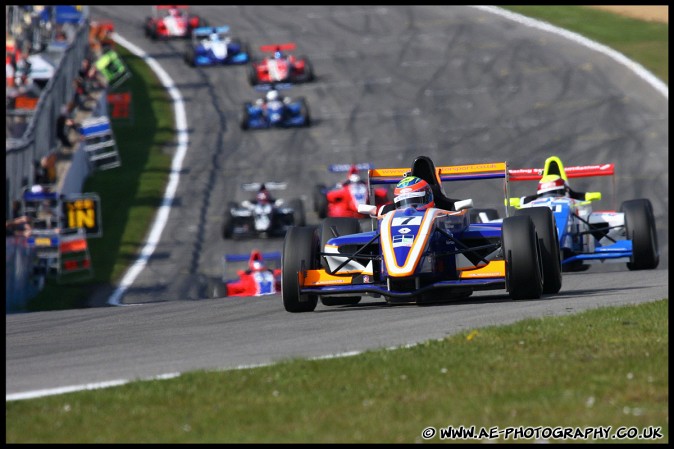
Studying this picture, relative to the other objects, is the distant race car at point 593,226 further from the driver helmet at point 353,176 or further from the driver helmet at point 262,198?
the driver helmet at point 353,176

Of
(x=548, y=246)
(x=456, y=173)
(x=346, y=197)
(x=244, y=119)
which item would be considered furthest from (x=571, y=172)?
(x=244, y=119)

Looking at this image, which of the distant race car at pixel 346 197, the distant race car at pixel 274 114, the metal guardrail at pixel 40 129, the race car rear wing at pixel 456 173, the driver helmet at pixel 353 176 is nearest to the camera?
the race car rear wing at pixel 456 173

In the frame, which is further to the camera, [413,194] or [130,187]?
[130,187]

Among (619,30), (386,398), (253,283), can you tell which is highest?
(619,30)

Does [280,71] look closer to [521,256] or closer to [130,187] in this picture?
[130,187]

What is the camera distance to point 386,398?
26.3 feet

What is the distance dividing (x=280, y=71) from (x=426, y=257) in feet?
101

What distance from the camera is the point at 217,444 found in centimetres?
697

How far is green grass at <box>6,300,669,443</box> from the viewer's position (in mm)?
7203

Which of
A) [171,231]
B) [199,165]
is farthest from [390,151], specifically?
[171,231]

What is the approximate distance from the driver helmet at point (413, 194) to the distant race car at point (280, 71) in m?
29.5

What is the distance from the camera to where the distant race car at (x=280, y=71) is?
44.0 metres

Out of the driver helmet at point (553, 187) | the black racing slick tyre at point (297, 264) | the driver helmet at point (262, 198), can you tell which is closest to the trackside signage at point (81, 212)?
the driver helmet at point (262, 198)

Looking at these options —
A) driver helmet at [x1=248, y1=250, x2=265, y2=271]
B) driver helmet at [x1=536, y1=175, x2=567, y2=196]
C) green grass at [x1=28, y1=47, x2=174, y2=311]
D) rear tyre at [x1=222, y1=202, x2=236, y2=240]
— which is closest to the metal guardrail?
green grass at [x1=28, y1=47, x2=174, y2=311]
